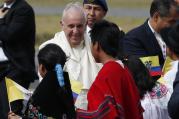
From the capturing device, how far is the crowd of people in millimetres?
5441

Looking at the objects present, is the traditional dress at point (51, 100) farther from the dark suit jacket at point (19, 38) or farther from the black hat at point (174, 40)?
the dark suit jacket at point (19, 38)

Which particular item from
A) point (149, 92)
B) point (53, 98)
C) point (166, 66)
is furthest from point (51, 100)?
point (166, 66)

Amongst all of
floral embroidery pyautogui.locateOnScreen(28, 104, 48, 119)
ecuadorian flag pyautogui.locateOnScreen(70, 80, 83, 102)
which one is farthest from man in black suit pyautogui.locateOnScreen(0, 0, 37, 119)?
floral embroidery pyautogui.locateOnScreen(28, 104, 48, 119)

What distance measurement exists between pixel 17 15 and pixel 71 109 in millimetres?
2898

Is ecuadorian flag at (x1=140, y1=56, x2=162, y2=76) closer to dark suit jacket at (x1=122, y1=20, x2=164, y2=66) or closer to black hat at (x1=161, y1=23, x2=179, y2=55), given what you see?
dark suit jacket at (x1=122, y1=20, x2=164, y2=66)

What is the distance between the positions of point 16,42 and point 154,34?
1744 millimetres

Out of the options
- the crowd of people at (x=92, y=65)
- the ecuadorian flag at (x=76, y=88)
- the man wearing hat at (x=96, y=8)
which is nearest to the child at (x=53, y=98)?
the crowd of people at (x=92, y=65)

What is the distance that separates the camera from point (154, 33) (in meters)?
7.08

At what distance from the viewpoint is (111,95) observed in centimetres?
541

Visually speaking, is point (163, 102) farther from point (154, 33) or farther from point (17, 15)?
point (17, 15)

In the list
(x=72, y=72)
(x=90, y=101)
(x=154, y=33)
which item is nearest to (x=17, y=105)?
(x=72, y=72)

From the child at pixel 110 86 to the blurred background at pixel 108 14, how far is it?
452 inches

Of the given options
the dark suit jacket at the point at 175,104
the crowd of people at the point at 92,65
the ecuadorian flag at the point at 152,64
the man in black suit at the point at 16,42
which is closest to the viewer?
the dark suit jacket at the point at 175,104

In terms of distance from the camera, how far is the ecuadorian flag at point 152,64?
22.4 feet
